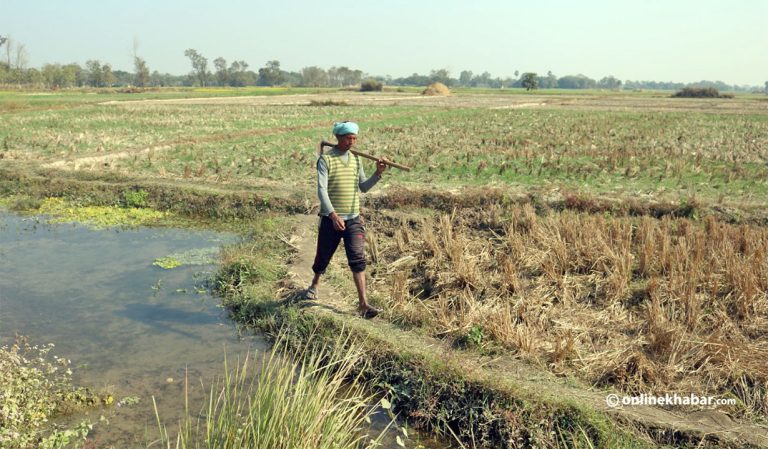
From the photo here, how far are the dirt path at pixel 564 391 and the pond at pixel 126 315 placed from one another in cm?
79

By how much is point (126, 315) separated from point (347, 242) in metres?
2.71

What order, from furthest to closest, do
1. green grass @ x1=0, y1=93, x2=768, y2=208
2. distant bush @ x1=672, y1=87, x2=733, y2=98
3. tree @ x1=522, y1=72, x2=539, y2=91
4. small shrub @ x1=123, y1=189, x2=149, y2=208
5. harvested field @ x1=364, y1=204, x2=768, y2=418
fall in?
1. tree @ x1=522, y1=72, x2=539, y2=91
2. distant bush @ x1=672, y1=87, x2=733, y2=98
3. green grass @ x1=0, y1=93, x2=768, y2=208
4. small shrub @ x1=123, y1=189, x2=149, y2=208
5. harvested field @ x1=364, y1=204, x2=768, y2=418

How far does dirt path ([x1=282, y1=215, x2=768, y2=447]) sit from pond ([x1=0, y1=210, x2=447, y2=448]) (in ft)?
2.58

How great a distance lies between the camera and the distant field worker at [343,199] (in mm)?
5449

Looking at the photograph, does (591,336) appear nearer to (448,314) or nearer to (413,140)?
(448,314)

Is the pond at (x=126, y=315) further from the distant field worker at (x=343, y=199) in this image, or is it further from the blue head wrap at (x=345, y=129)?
the blue head wrap at (x=345, y=129)

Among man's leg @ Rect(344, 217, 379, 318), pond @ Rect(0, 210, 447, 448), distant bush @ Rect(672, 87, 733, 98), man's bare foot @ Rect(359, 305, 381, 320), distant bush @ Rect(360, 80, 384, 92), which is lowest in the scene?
pond @ Rect(0, 210, 447, 448)

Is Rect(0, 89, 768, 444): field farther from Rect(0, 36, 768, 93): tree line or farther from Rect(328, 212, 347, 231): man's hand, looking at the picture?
Rect(0, 36, 768, 93): tree line

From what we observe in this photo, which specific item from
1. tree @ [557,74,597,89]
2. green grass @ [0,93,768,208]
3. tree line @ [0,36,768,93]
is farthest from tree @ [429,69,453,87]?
green grass @ [0,93,768,208]

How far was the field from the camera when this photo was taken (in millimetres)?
4863

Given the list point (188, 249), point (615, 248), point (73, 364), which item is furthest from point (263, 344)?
point (615, 248)

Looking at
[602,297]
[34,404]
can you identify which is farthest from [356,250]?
[34,404]

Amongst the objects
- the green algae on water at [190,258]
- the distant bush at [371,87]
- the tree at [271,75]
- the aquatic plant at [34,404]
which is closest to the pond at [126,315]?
the green algae on water at [190,258]

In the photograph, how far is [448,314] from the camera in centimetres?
579
